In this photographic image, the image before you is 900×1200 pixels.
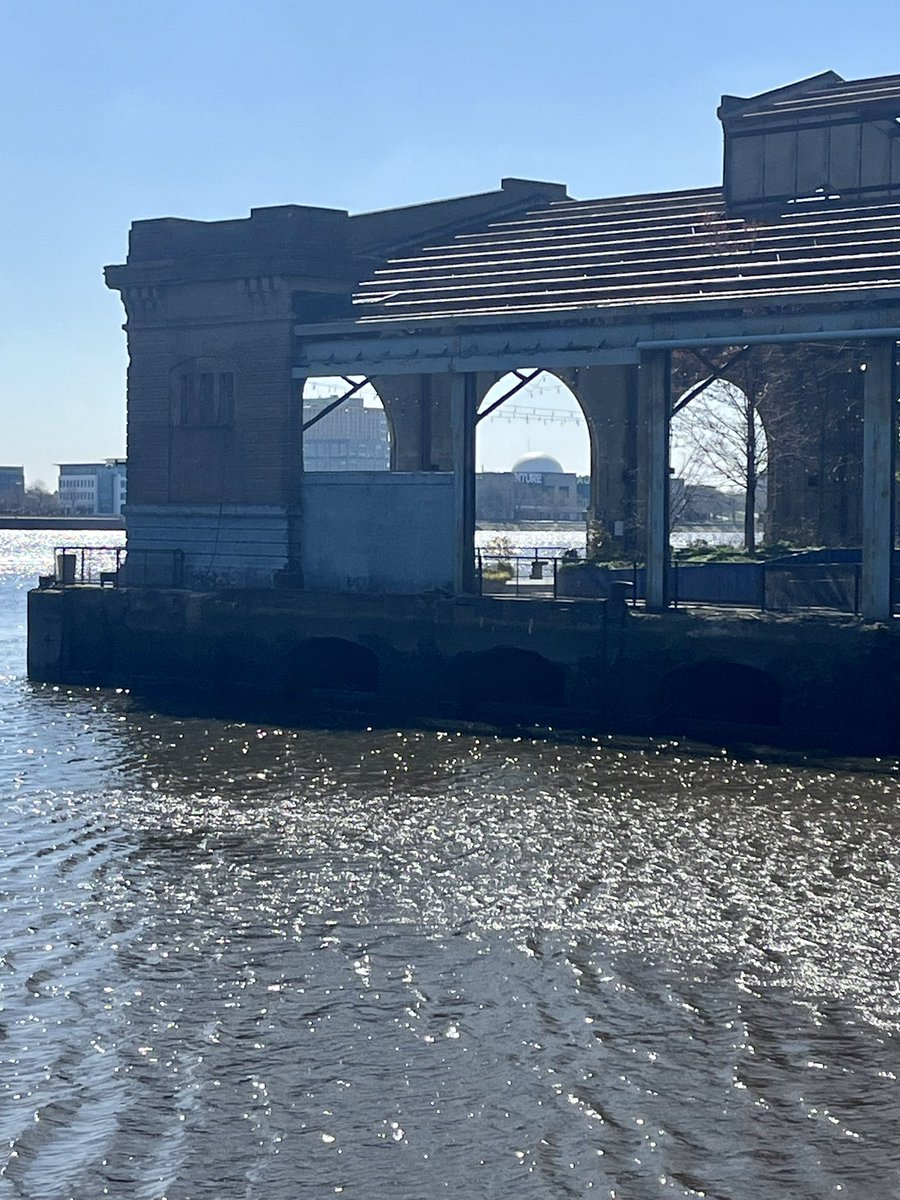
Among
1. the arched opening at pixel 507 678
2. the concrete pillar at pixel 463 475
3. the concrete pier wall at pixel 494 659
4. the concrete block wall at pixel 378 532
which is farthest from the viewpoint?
the concrete block wall at pixel 378 532

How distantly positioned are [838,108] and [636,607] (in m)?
17.2

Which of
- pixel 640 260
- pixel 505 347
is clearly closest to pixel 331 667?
pixel 505 347

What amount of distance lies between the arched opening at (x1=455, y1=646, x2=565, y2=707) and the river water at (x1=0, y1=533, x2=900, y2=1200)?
22.2ft

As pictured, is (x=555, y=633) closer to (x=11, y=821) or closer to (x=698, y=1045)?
(x=11, y=821)

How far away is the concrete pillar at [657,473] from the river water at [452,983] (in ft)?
20.1

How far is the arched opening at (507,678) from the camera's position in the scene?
3659 cm

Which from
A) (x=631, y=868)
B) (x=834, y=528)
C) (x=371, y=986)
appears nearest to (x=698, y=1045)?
(x=371, y=986)

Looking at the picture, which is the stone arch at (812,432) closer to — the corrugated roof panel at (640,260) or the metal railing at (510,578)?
the corrugated roof panel at (640,260)

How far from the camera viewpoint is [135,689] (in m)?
41.8

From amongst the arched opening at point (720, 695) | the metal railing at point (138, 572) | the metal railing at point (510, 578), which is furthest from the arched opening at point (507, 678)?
the metal railing at point (138, 572)

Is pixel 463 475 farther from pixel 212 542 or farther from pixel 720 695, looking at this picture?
pixel 212 542

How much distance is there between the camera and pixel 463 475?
1524 inches

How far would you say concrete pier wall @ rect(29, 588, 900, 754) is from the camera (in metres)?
32.0

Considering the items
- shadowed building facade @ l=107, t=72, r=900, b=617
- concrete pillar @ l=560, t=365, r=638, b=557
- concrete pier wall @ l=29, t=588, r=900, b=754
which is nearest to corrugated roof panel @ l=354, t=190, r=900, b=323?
shadowed building facade @ l=107, t=72, r=900, b=617
